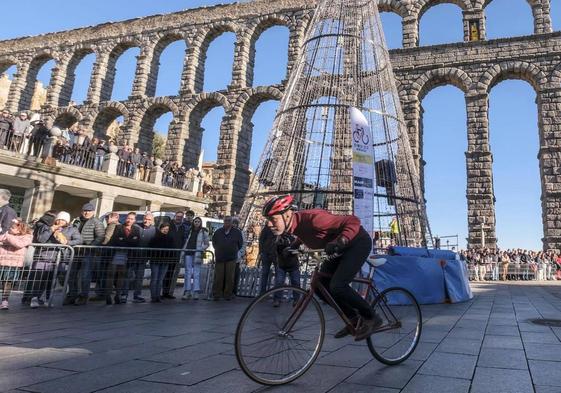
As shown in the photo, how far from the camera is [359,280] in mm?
3674

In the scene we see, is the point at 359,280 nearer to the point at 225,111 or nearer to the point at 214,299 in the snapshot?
the point at 214,299

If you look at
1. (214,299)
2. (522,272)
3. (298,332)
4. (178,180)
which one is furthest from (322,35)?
(522,272)

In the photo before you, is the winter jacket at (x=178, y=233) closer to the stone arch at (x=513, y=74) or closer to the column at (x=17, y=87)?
the stone arch at (x=513, y=74)

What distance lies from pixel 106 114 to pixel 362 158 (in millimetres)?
26205

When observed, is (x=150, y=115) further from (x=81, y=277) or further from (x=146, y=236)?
(x=81, y=277)

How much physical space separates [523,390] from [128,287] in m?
6.86

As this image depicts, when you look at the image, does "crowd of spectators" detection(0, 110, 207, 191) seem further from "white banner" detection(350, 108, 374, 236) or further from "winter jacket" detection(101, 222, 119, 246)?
"white banner" detection(350, 108, 374, 236)

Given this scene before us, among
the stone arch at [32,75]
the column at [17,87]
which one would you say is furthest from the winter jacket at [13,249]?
the stone arch at [32,75]

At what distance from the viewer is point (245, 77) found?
2670cm

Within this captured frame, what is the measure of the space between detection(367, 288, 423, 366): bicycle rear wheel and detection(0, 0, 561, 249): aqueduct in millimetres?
18344

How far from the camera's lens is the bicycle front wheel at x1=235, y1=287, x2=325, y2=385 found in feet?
9.66

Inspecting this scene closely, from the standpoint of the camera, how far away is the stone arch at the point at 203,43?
27.9m

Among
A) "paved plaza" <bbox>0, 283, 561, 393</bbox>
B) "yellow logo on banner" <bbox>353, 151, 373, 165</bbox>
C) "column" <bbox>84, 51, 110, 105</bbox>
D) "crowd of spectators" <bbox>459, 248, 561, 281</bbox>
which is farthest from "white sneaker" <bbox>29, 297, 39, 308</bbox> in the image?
"column" <bbox>84, 51, 110, 105</bbox>

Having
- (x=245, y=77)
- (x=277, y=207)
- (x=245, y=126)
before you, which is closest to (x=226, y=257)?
(x=277, y=207)
